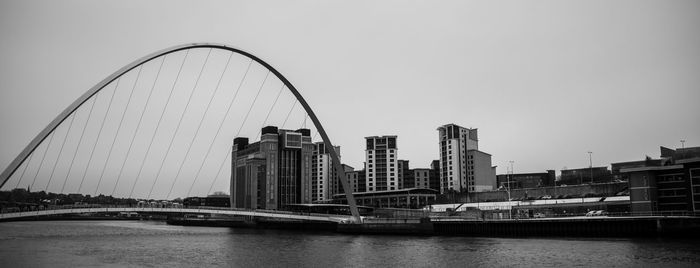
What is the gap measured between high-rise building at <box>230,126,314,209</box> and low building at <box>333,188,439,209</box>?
2811 cm

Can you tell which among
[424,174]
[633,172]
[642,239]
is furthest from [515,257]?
[424,174]

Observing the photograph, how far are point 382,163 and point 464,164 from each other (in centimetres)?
2231

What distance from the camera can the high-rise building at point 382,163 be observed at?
141500mm

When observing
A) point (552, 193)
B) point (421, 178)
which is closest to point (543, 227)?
point (552, 193)

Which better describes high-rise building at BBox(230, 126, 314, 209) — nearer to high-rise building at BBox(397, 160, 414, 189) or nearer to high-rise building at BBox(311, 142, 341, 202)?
high-rise building at BBox(311, 142, 341, 202)

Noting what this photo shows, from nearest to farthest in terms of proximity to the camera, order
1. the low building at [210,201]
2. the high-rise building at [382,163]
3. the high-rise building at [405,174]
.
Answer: the high-rise building at [382,163]
the high-rise building at [405,174]
the low building at [210,201]

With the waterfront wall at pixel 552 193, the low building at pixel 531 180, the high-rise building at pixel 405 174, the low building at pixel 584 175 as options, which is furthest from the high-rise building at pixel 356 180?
the low building at pixel 584 175

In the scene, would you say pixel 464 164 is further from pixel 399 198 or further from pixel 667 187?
pixel 667 187

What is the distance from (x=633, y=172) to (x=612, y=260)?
25821mm

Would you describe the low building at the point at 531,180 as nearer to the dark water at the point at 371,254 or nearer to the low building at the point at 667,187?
the low building at the point at 667,187

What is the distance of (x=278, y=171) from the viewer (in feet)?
515

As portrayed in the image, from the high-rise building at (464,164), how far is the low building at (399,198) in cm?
636

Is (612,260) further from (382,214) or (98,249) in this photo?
(382,214)

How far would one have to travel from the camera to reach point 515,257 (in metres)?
39.1
